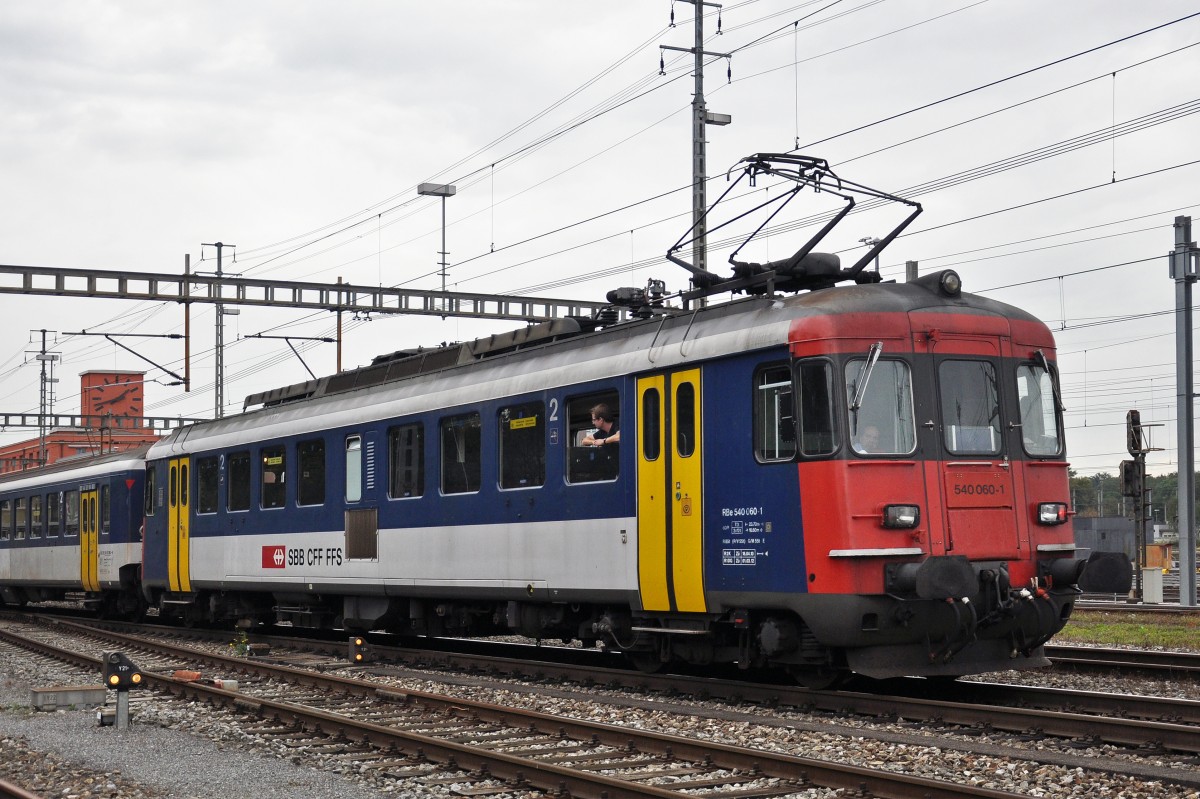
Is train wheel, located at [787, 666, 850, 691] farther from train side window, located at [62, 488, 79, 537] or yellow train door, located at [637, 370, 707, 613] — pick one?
train side window, located at [62, 488, 79, 537]

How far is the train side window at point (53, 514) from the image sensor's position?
28.7 m

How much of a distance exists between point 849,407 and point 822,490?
2.18ft

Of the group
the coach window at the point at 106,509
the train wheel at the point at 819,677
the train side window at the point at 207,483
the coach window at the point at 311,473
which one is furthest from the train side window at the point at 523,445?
the coach window at the point at 106,509

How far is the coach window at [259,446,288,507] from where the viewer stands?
19391 millimetres

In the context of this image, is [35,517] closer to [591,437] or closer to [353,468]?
[353,468]

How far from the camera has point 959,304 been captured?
11.8 m

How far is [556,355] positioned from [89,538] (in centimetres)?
1564

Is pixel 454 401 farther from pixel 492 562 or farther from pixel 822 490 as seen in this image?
pixel 822 490

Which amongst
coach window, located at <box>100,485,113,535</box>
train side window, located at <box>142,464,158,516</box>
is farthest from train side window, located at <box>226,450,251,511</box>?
coach window, located at <box>100,485,113,535</box>

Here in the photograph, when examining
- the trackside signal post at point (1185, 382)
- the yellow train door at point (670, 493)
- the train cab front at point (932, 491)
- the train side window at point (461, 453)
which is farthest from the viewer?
the trackside signal post at point (1185, 382)

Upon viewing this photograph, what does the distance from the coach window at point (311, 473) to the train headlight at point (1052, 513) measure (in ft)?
31.7

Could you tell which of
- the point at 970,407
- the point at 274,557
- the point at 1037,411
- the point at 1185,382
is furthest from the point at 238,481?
the point at 1185,382

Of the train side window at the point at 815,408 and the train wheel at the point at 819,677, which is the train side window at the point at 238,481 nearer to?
the train wheel at the point at 819,677

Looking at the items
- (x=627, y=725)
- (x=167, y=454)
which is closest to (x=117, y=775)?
(x=627, y=725)
